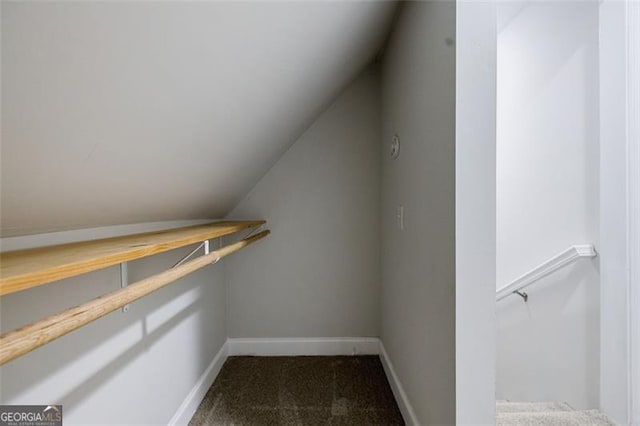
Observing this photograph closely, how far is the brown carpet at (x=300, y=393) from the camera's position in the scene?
1.60 metres

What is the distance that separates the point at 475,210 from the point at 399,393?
1.17m

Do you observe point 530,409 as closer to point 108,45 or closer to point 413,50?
point 413,50

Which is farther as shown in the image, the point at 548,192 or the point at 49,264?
the point at 548,192

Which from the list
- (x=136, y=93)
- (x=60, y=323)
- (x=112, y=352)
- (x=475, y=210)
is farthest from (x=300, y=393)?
(x=136, y=93)

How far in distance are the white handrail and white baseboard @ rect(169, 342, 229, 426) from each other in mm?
2011

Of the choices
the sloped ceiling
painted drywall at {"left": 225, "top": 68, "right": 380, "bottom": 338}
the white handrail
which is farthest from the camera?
painted drywall at {"left": 225, "top": 68, "right": 380, "bottom": 338}

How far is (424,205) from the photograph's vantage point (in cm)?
130

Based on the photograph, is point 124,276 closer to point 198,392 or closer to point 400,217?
point 198,392

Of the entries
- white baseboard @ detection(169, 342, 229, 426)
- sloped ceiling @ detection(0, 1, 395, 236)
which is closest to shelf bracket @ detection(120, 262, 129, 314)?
sloped ceiling @ detection(0, 1, 395, 236)

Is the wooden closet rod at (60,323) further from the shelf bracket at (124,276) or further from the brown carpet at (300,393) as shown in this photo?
the brown carpet at (300,393)

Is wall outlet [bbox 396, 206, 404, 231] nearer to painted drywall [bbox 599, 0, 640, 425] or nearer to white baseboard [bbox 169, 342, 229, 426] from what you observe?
painted drywall [bbox 599, 0, 640, 425]

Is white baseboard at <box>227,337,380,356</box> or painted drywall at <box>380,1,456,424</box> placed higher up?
painted drywall at <box>380,1,456,424</box>

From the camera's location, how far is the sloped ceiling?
0.53 meters

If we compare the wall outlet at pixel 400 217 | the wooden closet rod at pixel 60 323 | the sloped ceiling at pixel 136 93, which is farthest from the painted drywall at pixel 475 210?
the wooden closet rod at pixel 60 323
